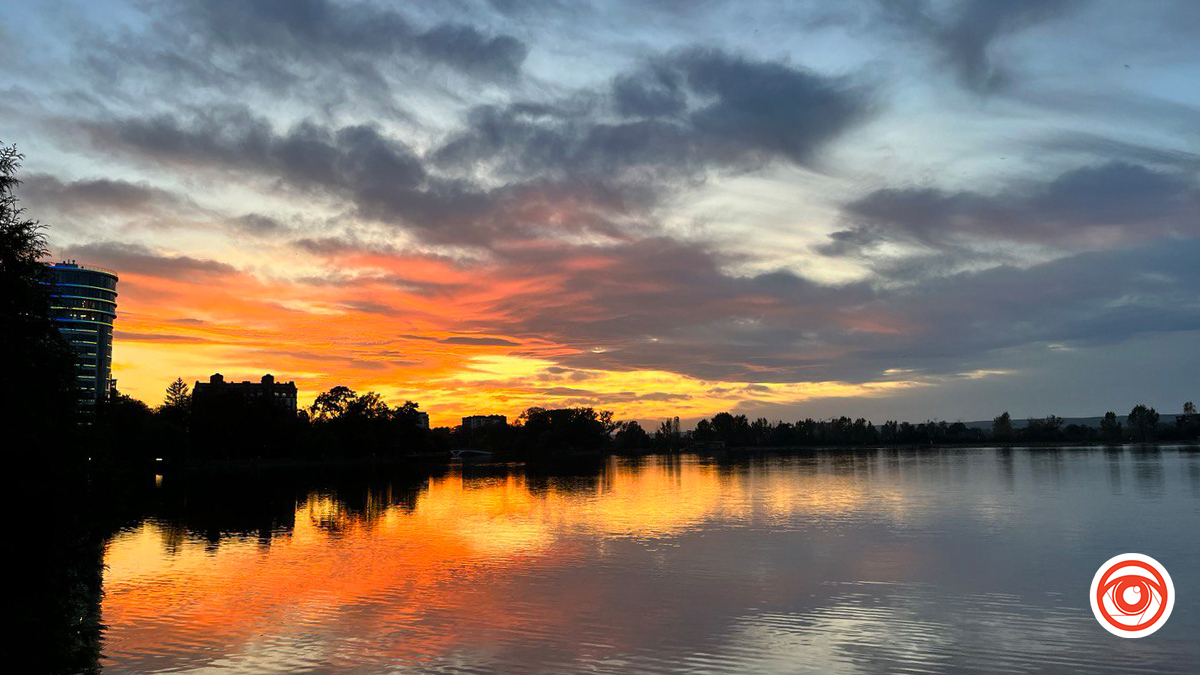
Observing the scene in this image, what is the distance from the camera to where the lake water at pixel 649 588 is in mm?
27641

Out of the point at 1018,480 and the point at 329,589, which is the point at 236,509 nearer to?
the point at 329,589

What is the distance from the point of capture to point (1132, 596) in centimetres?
3447

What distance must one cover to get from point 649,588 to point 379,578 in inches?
545

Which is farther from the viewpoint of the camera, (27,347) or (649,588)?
(649,588)

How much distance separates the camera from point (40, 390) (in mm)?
26500

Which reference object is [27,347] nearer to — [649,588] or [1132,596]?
[649,588]

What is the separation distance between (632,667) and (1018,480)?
99.6m

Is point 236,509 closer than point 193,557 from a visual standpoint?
No

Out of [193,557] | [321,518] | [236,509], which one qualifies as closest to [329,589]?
[193,557]

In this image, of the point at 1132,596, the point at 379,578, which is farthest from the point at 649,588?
the point at 1132,596

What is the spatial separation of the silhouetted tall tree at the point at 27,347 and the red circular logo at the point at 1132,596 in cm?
3533

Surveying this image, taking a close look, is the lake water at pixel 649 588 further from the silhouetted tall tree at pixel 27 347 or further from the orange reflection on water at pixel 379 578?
the silhouetted tall tree at pixel 27 347

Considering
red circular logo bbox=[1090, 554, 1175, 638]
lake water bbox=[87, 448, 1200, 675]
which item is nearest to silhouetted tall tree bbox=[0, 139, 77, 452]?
lake water bbox=[87, 448, 1200, 675]

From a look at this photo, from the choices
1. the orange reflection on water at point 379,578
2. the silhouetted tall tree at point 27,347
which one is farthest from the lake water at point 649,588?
the silhouetted tall tree at point 27,347
